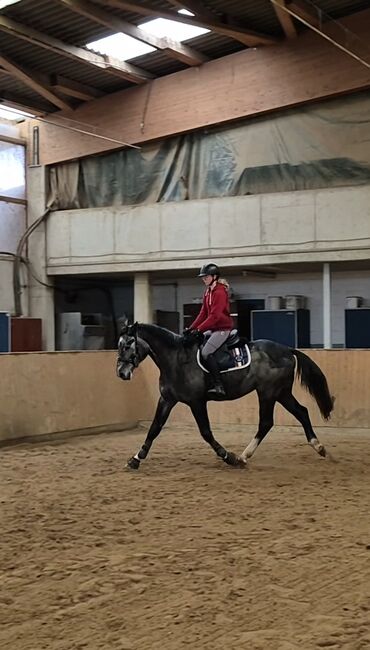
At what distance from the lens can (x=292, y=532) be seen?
524cm

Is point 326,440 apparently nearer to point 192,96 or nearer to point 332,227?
point 332,227

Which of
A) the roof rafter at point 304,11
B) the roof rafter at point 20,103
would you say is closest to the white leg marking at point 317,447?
the roof rafter at point 304,11

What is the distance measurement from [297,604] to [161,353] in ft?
15.8

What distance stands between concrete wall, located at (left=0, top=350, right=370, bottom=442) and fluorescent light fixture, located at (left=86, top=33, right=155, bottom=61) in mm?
7824

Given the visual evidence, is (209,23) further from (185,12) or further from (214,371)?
(214,371)

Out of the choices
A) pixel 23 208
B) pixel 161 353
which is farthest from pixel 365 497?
pixel 23 208

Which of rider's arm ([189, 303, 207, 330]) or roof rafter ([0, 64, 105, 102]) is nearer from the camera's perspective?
rider's arm ([189, 303, 207, 330])

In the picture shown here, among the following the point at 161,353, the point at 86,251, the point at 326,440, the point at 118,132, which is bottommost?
the point at 326,440

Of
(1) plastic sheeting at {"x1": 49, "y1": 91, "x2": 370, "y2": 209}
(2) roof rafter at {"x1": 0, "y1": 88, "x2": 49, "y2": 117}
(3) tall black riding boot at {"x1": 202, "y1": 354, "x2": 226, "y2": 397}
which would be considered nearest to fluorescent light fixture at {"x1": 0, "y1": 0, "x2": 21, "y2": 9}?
(2) roof rafter at {"x1": 0, "y1": 88, "x2": 49, "y2": 117}

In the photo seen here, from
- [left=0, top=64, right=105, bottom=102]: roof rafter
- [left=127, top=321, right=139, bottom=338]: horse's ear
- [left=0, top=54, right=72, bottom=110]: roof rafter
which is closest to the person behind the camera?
[left=127, top=321, right=139, bottom=338]: horse's ear

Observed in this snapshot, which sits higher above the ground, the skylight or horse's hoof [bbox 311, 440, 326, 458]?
the skylight

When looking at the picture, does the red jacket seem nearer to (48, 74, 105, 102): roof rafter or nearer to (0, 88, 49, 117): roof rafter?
(48, 74, 105, 102): roof rafter

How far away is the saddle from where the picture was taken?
823cm

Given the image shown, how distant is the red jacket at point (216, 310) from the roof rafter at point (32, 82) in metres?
A: 10.4
